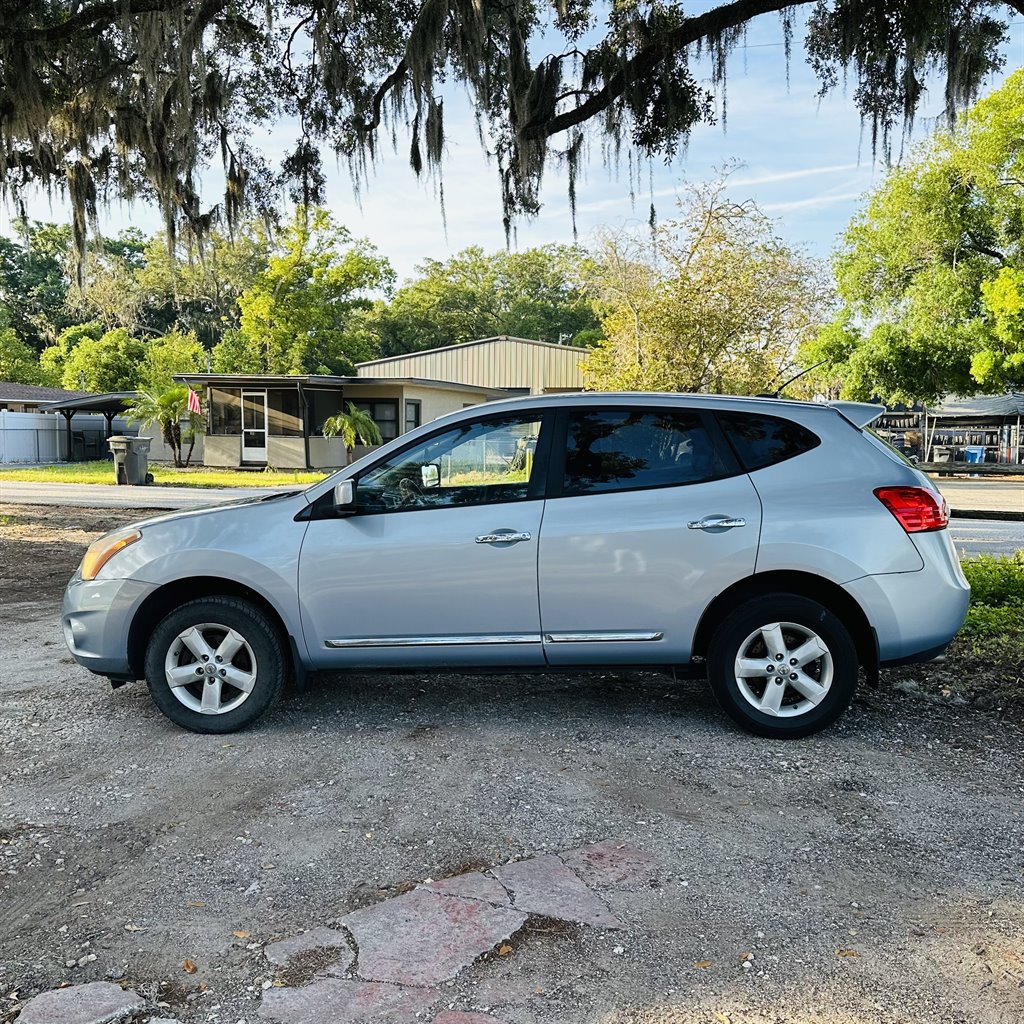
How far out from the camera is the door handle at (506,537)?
4594 mm

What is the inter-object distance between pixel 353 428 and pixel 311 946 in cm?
2710

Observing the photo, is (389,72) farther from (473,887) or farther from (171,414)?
(171,414)

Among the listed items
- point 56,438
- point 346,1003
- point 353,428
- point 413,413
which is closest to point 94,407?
point 56,438

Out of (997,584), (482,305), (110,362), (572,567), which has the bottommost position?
(997,584)

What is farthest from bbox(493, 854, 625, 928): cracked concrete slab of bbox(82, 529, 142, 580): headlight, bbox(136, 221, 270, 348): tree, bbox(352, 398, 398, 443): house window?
bbox(352, 398, 398, 443): house window

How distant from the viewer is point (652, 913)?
9.79 ft

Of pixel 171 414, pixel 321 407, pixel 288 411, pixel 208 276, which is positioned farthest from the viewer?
pixel 321 407

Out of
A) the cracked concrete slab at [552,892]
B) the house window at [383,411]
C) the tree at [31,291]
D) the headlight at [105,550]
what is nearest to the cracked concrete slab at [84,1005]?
the cracked concrete slab at [552,892]

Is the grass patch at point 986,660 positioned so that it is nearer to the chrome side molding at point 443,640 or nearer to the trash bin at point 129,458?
the chrome side molding at point 443,640

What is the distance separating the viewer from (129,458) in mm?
24094

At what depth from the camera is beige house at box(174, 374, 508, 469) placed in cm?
3086

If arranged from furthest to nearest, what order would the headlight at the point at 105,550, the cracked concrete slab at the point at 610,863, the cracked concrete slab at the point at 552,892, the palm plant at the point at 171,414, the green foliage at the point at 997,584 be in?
1. the palm plant at the point at 171,414
2. the green foliage at the point at 997,584
3. the headlight at the point at 105,550
4. the cracked concrete slab at the point at 610,863
5. the cracked concrete slab at the point at 552,892

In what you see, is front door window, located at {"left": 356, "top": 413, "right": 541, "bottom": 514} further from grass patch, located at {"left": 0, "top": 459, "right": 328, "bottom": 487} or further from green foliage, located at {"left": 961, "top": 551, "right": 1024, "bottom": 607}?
grass patch, located at {"left": 0, "top": 459, "right": 328, "bottom": 487}

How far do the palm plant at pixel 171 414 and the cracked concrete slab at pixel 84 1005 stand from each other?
2884 cm
